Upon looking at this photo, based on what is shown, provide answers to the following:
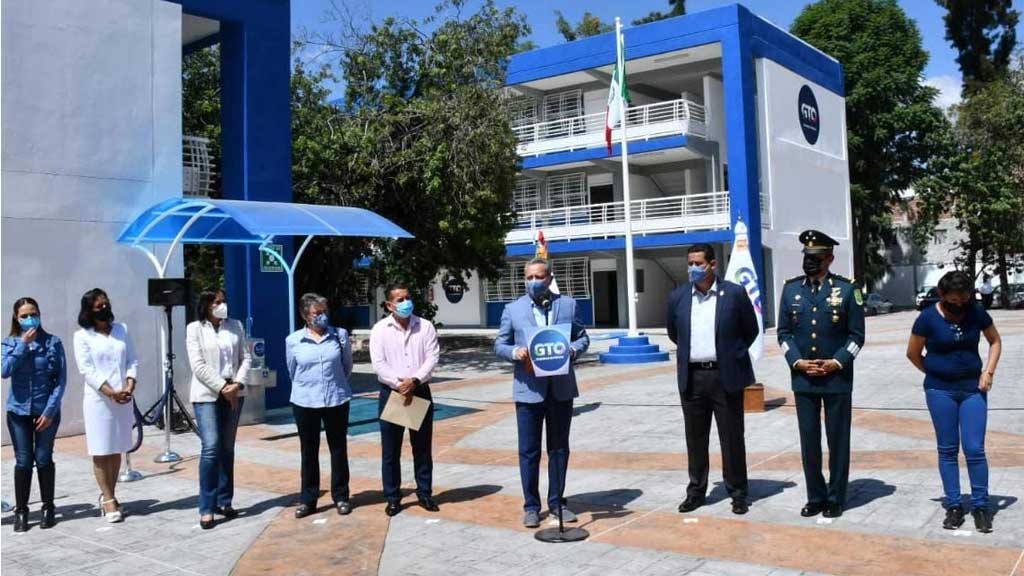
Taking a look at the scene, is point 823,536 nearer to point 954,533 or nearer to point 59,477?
point 954,533

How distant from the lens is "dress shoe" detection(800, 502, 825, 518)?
6.11 metres

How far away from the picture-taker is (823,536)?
562 centimetres

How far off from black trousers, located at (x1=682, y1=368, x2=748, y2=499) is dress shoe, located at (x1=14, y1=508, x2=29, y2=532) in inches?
192

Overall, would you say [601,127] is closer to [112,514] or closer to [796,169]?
[796,169]

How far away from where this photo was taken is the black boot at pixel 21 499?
21.6ft

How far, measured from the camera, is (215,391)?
657 cm

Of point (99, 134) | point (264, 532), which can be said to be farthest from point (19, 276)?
point (264, 532)

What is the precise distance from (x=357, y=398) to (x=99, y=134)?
17.8 ft

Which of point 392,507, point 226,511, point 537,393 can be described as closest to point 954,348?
point 537,393

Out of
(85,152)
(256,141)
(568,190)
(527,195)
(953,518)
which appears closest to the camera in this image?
(953,518)

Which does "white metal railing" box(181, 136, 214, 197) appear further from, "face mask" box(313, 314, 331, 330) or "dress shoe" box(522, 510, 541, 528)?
"dress shoe" box(522, 510, 541, 528)

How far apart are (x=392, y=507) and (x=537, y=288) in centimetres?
205

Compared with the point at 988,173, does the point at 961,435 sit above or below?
below

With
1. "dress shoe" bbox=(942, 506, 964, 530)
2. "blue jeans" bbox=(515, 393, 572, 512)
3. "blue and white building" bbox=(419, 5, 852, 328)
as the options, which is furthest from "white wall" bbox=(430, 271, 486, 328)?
"dress shoe" bbox=(942, 506, 964, 530)
